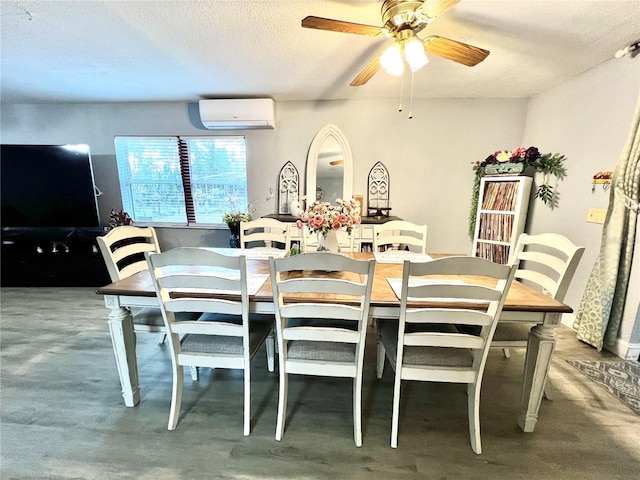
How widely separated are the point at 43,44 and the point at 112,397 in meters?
2.66

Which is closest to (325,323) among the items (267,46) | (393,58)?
(393,58)

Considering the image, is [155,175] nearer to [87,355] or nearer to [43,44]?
[43,44]

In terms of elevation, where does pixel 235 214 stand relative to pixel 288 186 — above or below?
below

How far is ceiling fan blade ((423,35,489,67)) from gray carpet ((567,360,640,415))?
2279mm

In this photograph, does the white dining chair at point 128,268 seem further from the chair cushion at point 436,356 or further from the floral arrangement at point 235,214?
the floral arrangement at point 235,214

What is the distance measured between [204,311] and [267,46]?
203 centimetres

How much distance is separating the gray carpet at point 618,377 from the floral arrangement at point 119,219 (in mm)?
4837

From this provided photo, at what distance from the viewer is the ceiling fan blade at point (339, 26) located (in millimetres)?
1414

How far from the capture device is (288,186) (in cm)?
362

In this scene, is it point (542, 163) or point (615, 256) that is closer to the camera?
point (615, 256)

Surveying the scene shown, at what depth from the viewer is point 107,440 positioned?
1.39 m

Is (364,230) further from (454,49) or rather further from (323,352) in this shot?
(323,352)

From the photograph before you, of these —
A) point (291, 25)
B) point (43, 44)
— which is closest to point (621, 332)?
point (291, 25)

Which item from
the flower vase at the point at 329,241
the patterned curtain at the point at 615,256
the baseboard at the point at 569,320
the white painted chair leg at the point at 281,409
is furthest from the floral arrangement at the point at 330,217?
the baseboard at the point at 569,320
